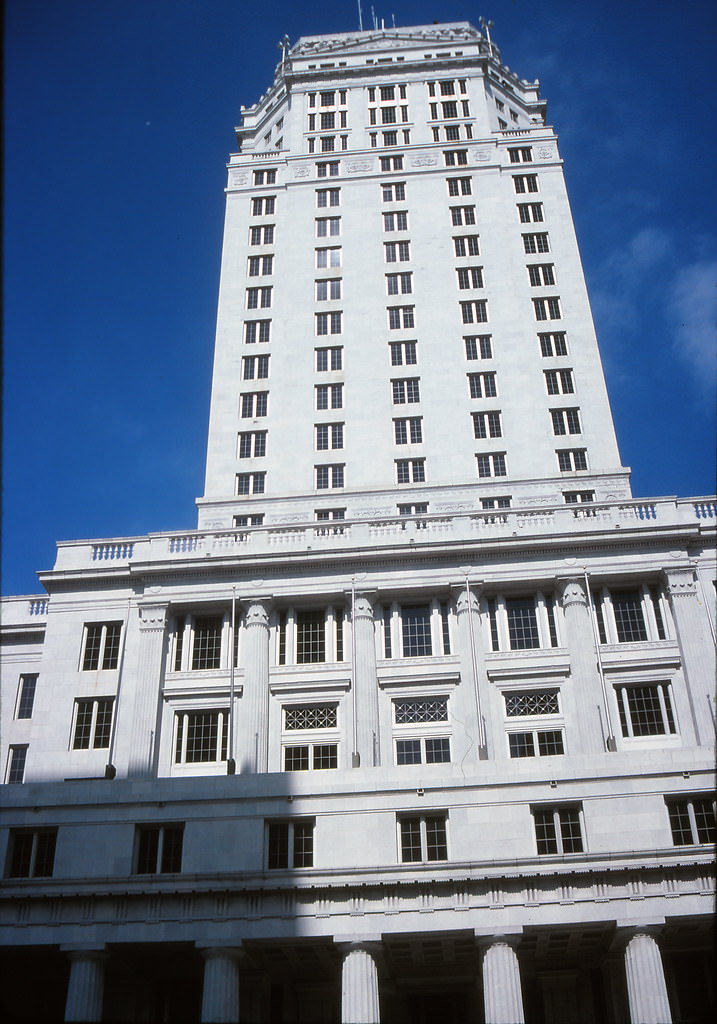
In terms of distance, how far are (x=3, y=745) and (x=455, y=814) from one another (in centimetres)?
2862

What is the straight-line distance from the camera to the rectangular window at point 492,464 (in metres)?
68.3

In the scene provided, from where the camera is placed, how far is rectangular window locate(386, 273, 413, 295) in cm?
7800

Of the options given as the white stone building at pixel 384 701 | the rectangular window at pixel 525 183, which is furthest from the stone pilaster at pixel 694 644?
the rectangular window at pixel 525 183

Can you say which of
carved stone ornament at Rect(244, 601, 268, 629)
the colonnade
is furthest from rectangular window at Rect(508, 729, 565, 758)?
carved stone ornament at Rect(244, 601, 268, 629)

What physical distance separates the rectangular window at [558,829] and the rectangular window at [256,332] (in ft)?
149

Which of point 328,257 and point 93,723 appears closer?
point 93,723

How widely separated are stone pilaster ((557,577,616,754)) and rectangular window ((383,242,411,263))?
3717cm

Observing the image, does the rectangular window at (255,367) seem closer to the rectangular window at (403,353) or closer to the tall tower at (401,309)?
the tall tower at (401,309)

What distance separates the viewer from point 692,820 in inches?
1587

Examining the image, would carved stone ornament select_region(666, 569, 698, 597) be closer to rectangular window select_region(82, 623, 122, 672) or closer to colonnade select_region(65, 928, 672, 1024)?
colonnade select_region(65, 928, 672, 1024)

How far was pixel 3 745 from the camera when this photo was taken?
189 feet

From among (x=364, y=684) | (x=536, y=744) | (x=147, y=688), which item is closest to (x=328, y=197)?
(x=364, y=684)

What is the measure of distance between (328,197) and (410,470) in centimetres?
2828

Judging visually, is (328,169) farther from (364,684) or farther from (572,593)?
(364,684)
